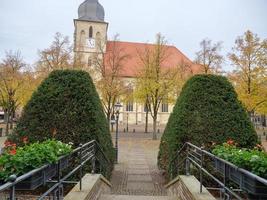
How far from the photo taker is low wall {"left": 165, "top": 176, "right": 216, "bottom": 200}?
20.8ft

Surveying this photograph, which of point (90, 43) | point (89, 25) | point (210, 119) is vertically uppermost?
point (89, 25)

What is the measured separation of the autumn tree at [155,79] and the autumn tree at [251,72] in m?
6.20

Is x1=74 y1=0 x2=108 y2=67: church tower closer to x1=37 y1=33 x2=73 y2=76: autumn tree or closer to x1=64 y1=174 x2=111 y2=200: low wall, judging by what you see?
x1=37 y1=33 x2=73 y2=76: autumn tree

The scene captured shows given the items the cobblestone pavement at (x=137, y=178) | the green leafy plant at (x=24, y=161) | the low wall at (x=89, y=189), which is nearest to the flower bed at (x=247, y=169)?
the green leafy plant at (x=24, y=161)

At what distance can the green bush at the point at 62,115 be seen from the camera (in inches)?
384

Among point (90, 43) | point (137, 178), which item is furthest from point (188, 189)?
point (90, 43)

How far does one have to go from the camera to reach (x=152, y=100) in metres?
33.2

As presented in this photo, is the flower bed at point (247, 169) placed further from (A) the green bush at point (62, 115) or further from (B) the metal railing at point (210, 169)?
(A) the green bush at point (62, 115)

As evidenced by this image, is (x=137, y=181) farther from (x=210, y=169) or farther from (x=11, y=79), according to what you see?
(x=11, y=79)

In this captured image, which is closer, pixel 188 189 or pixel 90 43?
pixel 188 189

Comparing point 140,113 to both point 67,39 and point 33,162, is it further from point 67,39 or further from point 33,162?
point 33,162

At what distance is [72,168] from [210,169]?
384cm

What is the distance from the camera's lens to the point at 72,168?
29.0 ft

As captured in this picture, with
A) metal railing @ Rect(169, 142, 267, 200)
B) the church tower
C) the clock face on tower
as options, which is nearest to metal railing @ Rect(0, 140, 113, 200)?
metal railing @ Rect(169, 142, 267, 200)
